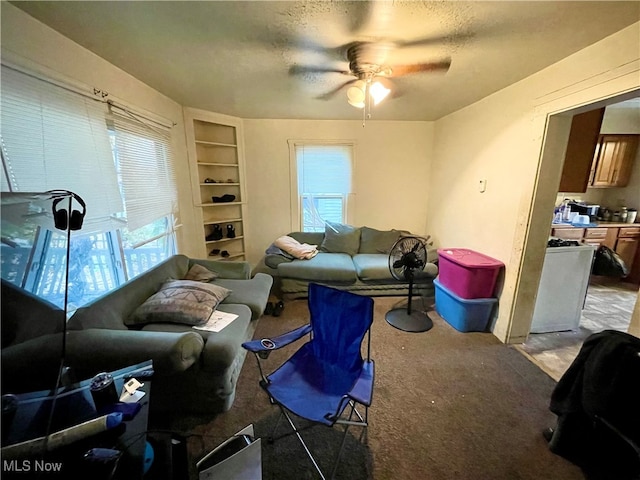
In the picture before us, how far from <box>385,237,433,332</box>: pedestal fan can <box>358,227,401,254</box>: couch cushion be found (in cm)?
99

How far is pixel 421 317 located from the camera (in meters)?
2.98

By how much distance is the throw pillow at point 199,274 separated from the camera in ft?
8.55

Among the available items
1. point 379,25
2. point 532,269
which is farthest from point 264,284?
point 532,269

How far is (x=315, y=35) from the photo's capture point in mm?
1583

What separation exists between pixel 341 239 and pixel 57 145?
3.04 metres

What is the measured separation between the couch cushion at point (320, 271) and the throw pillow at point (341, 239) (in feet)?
1.58

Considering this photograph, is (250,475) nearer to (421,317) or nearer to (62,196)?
(62,196)

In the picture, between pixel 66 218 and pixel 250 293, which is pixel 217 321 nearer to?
pixel 250 293

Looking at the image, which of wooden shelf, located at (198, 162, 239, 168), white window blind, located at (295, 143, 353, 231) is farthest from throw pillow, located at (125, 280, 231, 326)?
white window blind, located at (295, 143, 353, 231)

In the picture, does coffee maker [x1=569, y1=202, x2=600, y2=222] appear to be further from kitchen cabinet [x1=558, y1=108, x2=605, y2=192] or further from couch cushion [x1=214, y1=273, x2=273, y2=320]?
couch cushion [x1=214, y1=273, x2=273, y2=320]

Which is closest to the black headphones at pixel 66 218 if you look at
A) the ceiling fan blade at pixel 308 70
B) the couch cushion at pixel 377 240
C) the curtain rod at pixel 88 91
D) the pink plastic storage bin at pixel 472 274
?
the curtain rod at pixel 88 91

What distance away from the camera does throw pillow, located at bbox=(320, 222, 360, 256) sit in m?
3.90

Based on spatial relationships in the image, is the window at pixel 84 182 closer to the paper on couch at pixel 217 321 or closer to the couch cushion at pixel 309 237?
the paper on couch at pixel 217 321

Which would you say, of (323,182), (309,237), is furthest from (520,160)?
(309,237)
